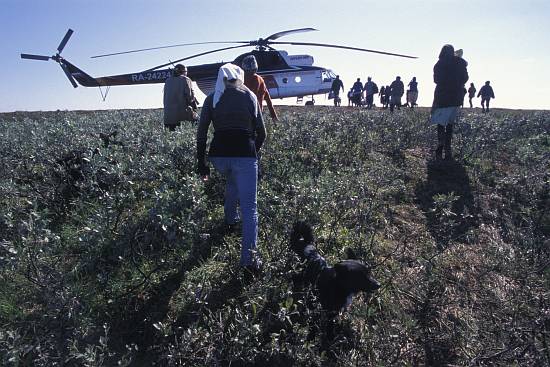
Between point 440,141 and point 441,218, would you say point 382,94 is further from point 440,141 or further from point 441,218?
point 441,218

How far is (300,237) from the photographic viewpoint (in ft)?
12.5

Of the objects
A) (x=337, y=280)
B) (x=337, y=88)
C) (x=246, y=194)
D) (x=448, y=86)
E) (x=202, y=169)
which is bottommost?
(x=337, y=280)

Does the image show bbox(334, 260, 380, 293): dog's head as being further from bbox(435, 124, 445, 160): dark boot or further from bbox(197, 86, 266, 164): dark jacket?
bbox(435, 124, 445, 160): dark boot

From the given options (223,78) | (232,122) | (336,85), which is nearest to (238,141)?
(232,122)

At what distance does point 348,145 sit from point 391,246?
372 cm

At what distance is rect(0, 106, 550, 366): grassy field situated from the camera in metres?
2.95

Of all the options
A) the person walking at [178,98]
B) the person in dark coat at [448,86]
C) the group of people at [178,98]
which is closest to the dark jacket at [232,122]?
the group of people at [178,98]

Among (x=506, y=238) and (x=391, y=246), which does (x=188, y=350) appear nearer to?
(x=391, y=246)

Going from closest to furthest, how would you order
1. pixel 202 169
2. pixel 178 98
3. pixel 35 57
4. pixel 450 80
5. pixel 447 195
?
pixel 202 169 < pixel 447 195 < pixel 450 80 < pixel 178 98 < pixel 35 57

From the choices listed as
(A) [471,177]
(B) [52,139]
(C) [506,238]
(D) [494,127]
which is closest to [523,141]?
(D) [494,127]

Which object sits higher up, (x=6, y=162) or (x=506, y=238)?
(x=6, y=162)

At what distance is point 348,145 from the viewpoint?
8008 millimetres

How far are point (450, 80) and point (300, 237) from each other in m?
5.27

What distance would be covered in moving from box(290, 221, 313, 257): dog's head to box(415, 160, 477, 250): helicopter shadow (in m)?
1.86
